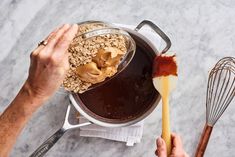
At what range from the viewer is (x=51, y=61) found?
2.03ft

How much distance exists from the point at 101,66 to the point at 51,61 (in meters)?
0.11

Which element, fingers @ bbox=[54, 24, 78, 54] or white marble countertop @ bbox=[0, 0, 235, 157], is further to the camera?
white marble countertop @ bbox=[0, 0, 235, 157]

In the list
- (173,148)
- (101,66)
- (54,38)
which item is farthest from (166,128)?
(54,38)

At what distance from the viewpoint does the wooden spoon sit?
2.50 ft

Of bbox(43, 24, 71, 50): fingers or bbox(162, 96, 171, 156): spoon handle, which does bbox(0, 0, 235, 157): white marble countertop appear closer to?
bbox(162, 96, 171, 156): spoon handle

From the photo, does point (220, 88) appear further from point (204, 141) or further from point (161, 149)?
point (161, 149)

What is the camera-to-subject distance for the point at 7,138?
0.69 metres

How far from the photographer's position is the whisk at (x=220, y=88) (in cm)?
86

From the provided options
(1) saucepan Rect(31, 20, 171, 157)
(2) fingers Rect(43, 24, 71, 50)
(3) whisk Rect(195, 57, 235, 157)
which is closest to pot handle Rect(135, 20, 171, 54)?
(1) saucepan Rect(31, 20, 171, 157)

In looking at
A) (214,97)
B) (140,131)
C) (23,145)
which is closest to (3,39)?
(23,145)

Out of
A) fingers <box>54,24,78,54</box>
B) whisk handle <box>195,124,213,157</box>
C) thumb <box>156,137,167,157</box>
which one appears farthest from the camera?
whisk handle <box>195,124,213,157</box>

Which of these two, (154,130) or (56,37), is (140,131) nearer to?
(154,130)

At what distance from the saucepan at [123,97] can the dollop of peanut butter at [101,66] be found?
0.22 ft

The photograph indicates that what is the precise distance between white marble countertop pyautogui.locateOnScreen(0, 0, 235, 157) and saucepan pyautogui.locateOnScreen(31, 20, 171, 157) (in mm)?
67
